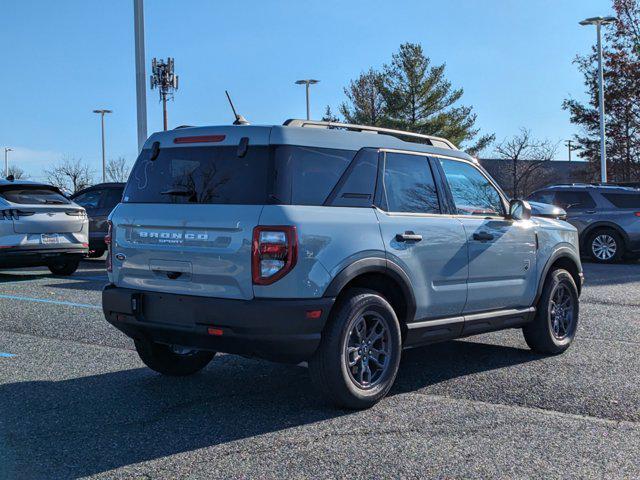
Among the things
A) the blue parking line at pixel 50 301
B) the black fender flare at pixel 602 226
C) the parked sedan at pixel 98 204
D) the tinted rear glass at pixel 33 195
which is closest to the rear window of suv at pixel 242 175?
the blue parking line at pixel 50 301

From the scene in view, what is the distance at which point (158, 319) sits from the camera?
501 centimetres

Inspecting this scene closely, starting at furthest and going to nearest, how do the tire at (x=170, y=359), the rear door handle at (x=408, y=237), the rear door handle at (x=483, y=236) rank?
the rear door handle at (x=483, y=236) < the tire at (x=170, y=359) < the rear door handle at (x=408, y=237)

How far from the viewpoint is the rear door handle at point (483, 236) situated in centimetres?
591

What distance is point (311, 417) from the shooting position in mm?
4852

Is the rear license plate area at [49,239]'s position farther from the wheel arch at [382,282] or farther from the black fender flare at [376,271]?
the black fender flare at [376,271]

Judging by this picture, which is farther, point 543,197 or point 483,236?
point 543,197

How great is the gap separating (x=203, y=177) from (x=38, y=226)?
27.9ft

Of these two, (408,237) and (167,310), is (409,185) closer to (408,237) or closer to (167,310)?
(408,237)

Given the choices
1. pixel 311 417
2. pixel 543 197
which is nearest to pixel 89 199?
pixel 543 197

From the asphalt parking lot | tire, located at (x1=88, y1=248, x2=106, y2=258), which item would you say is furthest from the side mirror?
tire, located at (x1=88, y1=248, x2=106, y2=258)

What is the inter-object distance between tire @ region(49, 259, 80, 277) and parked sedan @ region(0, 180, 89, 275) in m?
0.24

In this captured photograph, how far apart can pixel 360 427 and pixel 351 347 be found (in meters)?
0.55

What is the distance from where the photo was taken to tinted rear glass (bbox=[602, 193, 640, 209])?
54.7 ft

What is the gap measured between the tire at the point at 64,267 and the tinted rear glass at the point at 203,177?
8866 millimetres
